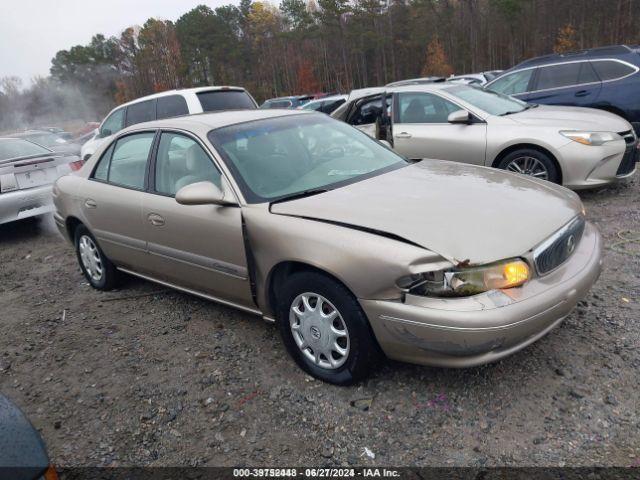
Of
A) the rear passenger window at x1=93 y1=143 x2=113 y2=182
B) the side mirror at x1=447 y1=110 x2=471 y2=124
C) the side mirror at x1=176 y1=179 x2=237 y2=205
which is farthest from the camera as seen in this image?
the side mirror at x1=447 y1=110 x2=471 y2=124

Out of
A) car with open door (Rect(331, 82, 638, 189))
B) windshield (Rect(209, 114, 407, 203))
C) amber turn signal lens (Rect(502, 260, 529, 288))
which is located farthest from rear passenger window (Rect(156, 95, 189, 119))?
amber turn signal lens (Rect(502, 260, 529, 288))

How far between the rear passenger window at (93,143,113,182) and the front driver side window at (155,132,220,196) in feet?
2.97

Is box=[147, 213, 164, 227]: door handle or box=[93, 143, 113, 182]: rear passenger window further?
box=[93, 143, 113, 182]: rear passenger window

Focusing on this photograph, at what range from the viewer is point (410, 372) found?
2990 millimetres

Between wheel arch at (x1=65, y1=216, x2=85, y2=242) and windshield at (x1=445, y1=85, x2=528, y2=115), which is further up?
windshield at (x1=445, y1=85, x2=528, y2=115)

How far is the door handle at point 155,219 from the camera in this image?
3.70m

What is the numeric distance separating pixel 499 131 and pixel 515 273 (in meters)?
3.89

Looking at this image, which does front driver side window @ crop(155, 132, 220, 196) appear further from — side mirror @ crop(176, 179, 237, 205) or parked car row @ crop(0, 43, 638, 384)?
side mirror @ crop(176, 179, 237, 205)

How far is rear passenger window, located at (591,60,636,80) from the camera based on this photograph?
24.9 ft

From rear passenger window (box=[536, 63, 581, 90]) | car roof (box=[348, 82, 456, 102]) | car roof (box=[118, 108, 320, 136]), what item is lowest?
rear passenger window (box=[536, 63, 581, 90])

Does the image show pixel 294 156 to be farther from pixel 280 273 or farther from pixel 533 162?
pixel 533 162

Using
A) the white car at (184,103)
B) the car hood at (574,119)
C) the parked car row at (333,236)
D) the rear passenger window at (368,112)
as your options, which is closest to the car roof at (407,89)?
the rear passenger window at (368,112)

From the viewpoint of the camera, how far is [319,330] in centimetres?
288

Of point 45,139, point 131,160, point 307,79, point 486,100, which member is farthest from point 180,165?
point 307,79
